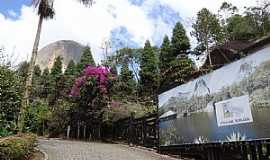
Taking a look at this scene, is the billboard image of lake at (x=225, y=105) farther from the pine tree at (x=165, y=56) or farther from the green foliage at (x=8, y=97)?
the pine tree at (x=165, y=56)

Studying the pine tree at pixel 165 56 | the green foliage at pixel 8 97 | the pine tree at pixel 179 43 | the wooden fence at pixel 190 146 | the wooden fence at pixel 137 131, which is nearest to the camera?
the wooden fence at pixel 190 146

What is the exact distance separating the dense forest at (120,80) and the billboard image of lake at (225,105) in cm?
550

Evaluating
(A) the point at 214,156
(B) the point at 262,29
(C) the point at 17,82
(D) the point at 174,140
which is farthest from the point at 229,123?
(B) the point at 262,29

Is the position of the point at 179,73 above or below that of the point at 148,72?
below

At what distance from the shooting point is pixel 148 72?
119 ft

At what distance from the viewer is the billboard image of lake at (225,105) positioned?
8.16m

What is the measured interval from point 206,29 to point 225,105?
57.6ft

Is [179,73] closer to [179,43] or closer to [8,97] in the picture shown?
[8,97]

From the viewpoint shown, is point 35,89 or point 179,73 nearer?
point 179,73

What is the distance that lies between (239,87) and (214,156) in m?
2.46

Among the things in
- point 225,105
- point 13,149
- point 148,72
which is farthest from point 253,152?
point 148,72

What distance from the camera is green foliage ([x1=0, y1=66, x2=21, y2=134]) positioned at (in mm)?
13766

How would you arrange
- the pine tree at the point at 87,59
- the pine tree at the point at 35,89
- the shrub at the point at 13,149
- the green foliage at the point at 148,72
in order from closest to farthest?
the shrub at the point at 13,149 → the pine tree at the point at 35,89 → the green foliage at the point at 148,72 → the pine tree at the point at 87,59

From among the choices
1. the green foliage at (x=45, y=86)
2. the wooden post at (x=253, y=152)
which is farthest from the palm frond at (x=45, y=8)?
the green foliage at (x=45, y=86)
